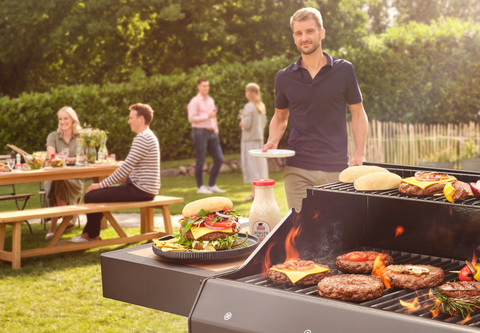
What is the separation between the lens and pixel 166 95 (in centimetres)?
1664

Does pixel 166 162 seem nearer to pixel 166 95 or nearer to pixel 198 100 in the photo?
pixel 166 95

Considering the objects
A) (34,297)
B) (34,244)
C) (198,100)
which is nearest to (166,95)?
(198,100)

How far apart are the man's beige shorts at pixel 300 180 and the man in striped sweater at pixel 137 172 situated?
3.32 meters

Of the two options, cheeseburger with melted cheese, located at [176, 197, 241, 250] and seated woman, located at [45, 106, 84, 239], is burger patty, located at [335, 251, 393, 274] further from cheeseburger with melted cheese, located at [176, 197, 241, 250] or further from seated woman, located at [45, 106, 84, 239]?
seated woman, located at [45, 106, 84, 239]

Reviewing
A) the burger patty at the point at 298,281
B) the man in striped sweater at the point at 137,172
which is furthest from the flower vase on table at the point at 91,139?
the burger patty at the point at 298,281

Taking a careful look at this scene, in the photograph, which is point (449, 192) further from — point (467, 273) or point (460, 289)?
point (460, 289)

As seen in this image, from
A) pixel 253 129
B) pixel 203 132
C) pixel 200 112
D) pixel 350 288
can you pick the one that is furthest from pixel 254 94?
pixel 350 288

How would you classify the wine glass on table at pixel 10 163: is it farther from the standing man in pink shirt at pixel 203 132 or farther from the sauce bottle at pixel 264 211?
the sauce bottle at pixel 264 211

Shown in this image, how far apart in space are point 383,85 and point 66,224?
38.4 feet

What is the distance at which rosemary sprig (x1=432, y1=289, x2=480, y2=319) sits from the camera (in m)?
1.88

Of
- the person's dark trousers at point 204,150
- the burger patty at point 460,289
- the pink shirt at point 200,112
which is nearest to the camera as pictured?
the burger patty at point 460,289

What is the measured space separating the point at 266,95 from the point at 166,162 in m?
3.25

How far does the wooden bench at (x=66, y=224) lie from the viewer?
269 inches

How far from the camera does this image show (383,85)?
17.3 meters
